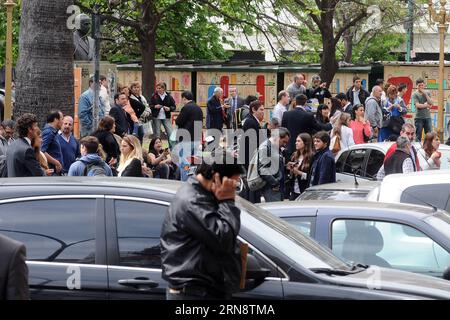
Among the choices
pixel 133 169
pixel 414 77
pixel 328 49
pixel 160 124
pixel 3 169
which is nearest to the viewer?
pixel 133 169

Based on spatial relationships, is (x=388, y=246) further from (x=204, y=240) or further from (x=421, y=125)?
(x=421, y=125)

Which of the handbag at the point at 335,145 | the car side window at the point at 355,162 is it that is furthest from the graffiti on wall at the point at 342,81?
the car side window at the point at 355,162

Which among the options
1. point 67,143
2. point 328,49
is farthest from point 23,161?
point 328,49

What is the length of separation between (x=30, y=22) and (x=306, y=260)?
408 inches

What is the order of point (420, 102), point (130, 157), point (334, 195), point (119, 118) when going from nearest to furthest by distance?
point (334, 195), point (130, 157), point (119, 118), point (420, 102)

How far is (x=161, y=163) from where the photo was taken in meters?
16.6

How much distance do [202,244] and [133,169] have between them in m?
6.34

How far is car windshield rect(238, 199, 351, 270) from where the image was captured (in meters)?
6.77

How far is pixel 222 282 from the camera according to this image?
6.06m

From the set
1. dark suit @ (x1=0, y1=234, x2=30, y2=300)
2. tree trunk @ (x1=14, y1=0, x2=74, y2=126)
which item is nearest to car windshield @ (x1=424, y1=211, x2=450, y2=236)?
dark suit @ (x1=0, y1=234, x2=30, y2=300)

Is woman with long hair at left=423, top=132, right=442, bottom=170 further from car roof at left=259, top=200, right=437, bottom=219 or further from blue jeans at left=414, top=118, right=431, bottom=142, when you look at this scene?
blue jeans at left=414, top=118, right=431, bottom=142

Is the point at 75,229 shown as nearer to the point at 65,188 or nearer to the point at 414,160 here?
the point at 65,188

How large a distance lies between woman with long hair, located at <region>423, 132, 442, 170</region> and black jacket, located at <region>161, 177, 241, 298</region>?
33.6 ft
